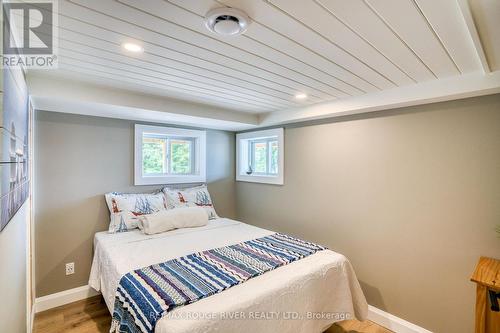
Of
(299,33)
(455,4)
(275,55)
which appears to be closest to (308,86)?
(275,55)

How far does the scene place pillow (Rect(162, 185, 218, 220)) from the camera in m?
3.13

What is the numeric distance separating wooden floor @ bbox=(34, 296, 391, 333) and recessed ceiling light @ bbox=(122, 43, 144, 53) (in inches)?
90.1

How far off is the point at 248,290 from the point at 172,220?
1.48 metres

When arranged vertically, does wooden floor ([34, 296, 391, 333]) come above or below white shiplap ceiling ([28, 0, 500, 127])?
below

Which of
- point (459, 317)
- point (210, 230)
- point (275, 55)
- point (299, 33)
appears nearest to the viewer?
point (299, 33)

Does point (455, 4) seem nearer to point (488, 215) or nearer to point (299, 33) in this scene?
point (299, 33)

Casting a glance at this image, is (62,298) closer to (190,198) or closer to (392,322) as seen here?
(190,198)

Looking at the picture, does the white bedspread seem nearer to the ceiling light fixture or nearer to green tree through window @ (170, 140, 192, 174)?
green tree through window @ (170, 140, 192, 174)

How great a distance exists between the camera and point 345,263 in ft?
6.77

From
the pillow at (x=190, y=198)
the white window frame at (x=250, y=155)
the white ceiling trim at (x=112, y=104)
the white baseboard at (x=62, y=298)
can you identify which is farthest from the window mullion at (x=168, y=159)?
the white baseboard at (x=62, y=298)

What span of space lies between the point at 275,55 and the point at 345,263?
1.67 meters

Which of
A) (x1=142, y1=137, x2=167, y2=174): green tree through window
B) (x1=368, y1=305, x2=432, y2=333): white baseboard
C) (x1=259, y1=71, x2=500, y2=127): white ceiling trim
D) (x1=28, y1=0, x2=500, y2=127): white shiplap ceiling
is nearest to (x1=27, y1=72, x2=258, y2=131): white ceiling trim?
(x1=28, y1=0, x2=500, y2=127): white shiplap ceiling

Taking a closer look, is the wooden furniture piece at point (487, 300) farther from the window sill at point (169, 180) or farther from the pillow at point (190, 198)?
the window sill at point (169, 180)

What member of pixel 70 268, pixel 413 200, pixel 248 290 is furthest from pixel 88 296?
pixel 413 200
